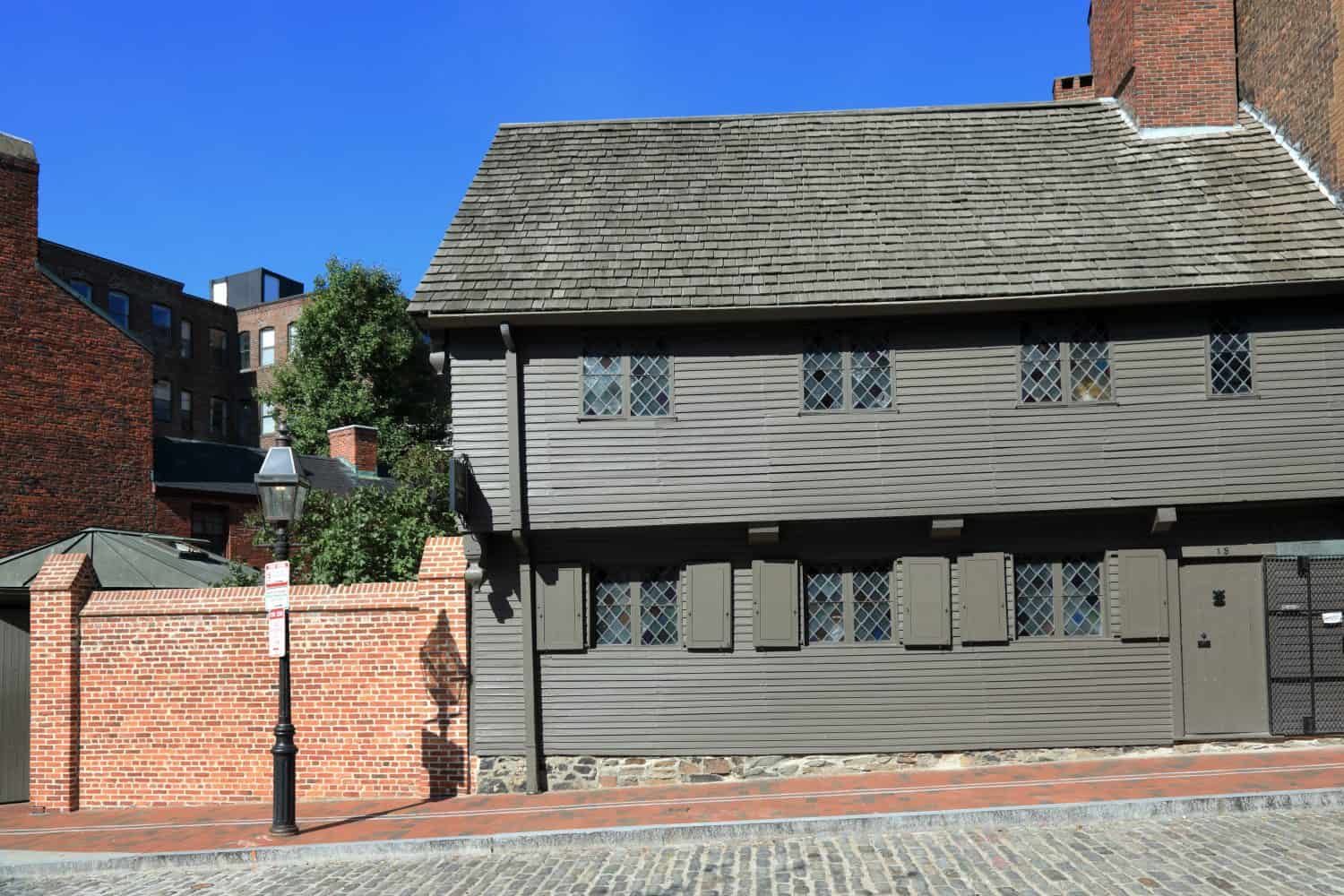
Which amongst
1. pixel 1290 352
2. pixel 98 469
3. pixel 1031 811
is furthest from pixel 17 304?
pixel 1290 352

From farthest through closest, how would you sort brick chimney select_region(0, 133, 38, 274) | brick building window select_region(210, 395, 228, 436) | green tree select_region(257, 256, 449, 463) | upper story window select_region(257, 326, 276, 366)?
upper story window select_region(257, 326, 276, 366), brick building window select_region(210, 395, 228, 436), green tree select_region(257, 256, 449, 463), brick chimney select_region(0, 133, 38, 274)

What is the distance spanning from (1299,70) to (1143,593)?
7222mm

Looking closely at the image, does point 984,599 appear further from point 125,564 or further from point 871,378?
point 125,564

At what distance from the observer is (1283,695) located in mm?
12992

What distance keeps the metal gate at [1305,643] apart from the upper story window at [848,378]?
493cm

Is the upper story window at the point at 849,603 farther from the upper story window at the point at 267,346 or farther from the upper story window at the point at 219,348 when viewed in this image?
the upper story window at the point at 219,348

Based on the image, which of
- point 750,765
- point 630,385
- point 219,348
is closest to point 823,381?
point 630,385

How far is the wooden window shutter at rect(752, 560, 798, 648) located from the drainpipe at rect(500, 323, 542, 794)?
2.61m

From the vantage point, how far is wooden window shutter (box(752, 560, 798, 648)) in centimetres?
1310

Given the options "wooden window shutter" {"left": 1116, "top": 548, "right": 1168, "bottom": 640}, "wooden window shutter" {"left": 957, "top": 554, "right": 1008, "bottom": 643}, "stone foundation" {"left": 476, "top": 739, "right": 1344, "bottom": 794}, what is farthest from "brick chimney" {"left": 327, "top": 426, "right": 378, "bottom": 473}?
"wooden window shutter" {"left": 1116, "top": 548, "right": 1168, "bottom": 640}

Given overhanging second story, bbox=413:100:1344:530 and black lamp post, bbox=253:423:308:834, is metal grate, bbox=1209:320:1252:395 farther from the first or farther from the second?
black lamp post, bbox=253:423:308:834

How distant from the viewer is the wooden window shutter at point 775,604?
1310cm

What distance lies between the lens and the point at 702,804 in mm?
11742

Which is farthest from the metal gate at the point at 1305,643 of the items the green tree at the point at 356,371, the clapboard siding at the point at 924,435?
the green tree at the point at 356,371
